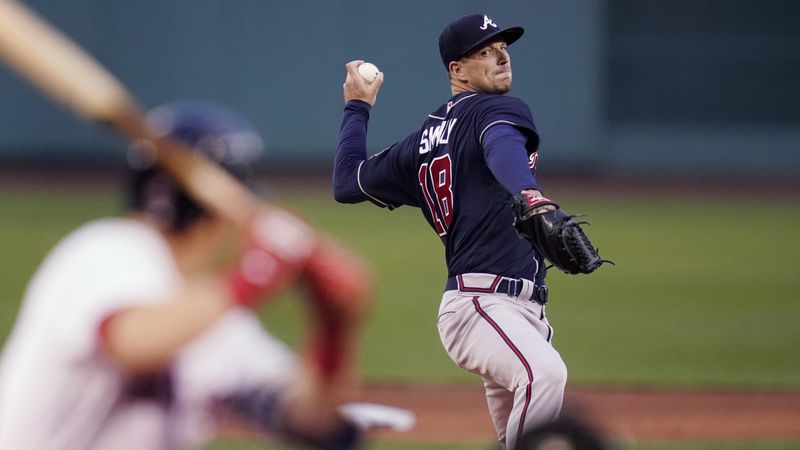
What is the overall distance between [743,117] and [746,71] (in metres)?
0.91

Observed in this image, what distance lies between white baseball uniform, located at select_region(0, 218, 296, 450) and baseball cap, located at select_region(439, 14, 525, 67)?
103 inches

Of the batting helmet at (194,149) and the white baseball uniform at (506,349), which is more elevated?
the batting helmet at (194,149)

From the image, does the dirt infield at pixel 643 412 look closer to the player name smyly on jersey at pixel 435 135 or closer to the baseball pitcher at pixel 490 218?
the baseball pitcher at pixel 490 218

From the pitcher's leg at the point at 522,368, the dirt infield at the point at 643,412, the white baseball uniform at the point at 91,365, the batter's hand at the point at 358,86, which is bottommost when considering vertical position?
the dirt infield at the point at 643,412

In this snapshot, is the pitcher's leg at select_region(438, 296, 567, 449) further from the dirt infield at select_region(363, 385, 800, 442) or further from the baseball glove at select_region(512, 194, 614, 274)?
the dirt infield at select_region(363, 385, 800, 442)

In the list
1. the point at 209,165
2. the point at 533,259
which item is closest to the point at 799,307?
the point at 533,259

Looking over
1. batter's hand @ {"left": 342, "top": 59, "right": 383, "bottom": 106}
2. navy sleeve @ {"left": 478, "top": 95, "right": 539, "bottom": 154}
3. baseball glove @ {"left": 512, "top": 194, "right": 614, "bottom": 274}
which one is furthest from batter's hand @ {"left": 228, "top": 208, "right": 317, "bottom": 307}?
batter's hand @ {"left": 342, "top": 59, "right": 383, "bottom": 106}

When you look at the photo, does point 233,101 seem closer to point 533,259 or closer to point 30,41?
point 533,259

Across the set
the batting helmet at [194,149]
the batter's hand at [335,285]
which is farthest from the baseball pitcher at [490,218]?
the batter's hand at [335,285]

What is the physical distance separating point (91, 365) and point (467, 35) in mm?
2881

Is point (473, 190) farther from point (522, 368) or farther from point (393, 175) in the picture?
point (522, 368)

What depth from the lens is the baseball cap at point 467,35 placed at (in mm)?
4973

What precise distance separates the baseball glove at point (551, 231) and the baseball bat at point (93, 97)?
78.4 inches

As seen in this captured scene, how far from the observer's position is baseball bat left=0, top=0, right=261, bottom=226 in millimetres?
2188
